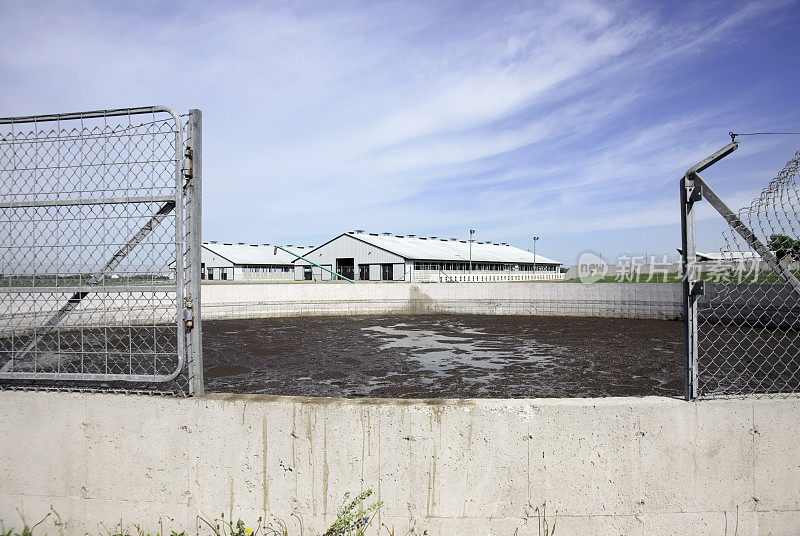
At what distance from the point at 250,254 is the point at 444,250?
2134 cm

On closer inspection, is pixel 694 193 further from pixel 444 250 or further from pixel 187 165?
pixel 444 250

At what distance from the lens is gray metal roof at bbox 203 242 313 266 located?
2007 inches

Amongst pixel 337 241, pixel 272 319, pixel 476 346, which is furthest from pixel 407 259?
pixel 476 346

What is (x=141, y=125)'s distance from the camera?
296cm

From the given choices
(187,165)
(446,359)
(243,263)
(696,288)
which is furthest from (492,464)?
(243,263)

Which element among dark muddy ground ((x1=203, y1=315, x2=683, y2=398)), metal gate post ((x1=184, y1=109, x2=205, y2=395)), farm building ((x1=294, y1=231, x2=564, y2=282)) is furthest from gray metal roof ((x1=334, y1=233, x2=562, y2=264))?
metal gate post ((x1=184, y1=109, x2=205, y2=395))

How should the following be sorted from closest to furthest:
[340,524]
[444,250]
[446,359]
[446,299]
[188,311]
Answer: [340,524] → [188,311] → [446,359] → [446,299] → [444,250]

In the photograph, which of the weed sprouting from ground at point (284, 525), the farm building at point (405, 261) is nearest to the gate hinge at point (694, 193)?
the weed sprouting from ground at point (284, 525)

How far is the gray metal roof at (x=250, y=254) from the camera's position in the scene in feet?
167

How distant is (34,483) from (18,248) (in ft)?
4.69

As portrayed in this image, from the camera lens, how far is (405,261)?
40656 millimetres

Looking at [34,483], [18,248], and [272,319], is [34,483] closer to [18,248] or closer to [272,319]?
[18,248]

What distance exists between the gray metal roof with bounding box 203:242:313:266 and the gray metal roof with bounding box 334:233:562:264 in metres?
12.7

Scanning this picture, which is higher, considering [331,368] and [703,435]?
[703,435]
